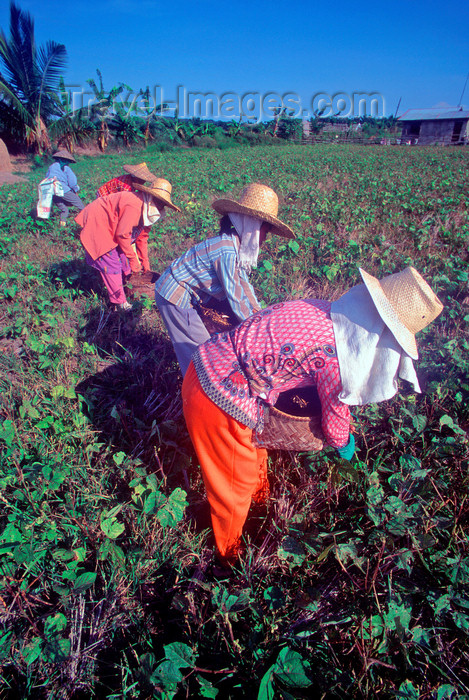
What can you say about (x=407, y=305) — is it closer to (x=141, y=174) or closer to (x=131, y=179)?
(x=141, y=174)

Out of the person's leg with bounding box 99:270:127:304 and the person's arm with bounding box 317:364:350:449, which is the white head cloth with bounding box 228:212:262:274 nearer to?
the person's arm with bounding box 317:364:350:449

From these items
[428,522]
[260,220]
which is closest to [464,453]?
[428,522]

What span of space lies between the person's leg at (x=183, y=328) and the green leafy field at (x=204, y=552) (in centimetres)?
35

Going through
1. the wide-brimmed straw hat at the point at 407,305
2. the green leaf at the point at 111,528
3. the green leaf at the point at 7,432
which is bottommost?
the green leaf at the point at 111,528

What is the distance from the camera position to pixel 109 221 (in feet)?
13.6

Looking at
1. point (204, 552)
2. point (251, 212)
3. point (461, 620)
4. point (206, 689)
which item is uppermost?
point (251, 212)

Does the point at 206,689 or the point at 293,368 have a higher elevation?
the point at 293,368

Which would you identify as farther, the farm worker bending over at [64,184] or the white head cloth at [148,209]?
the farm worker bending over at [64,184]

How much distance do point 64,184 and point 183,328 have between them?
277 inches

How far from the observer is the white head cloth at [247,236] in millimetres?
2482

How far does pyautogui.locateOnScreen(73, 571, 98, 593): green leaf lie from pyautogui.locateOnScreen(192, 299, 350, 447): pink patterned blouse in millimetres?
924

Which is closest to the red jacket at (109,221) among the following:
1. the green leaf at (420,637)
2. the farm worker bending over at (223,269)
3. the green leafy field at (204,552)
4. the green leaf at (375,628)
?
the green leafy field at (204,552)

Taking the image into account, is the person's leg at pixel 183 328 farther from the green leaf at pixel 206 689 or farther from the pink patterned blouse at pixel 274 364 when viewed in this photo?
the green leaf at pixel 206 689

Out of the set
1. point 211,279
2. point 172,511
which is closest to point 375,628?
point 172,511
